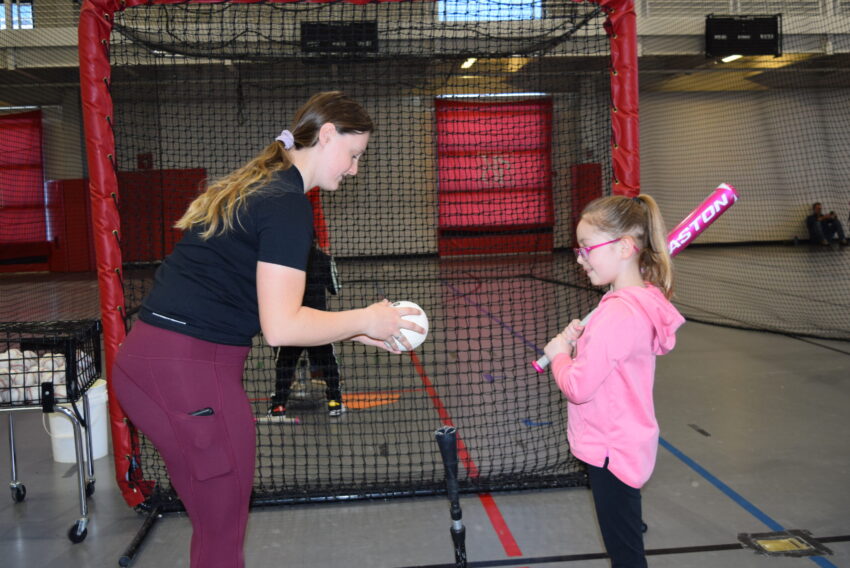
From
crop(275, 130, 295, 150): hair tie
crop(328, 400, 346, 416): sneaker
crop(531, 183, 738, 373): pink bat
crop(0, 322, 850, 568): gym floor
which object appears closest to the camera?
crop(275, 130, 295, 150): hair tie

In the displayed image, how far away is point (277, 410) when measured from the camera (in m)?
4.25

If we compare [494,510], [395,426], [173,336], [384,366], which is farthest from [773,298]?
[173,336]

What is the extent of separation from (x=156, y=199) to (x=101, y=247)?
10.3 meters

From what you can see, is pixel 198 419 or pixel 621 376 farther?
pixel 621 376

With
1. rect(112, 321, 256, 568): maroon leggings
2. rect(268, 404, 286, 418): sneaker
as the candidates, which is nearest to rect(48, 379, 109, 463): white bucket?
rect(268, 404, 286, 418): sneaker

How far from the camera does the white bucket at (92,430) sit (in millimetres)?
3723

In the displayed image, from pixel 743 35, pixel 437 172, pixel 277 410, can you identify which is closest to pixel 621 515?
pixel 277 410

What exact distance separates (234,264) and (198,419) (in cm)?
35

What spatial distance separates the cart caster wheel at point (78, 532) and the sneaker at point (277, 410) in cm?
133

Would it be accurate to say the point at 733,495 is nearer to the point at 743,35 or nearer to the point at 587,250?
the point at 587,250

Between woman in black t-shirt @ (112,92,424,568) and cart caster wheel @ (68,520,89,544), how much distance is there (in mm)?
1588

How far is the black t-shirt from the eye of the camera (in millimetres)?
1429

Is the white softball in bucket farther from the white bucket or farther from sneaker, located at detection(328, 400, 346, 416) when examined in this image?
sneaker, located at detection(328, 400, 346, 416)

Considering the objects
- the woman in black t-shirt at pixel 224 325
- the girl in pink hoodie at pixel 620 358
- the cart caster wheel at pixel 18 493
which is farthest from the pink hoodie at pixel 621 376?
the cart caster wheel at pixel 18 493
